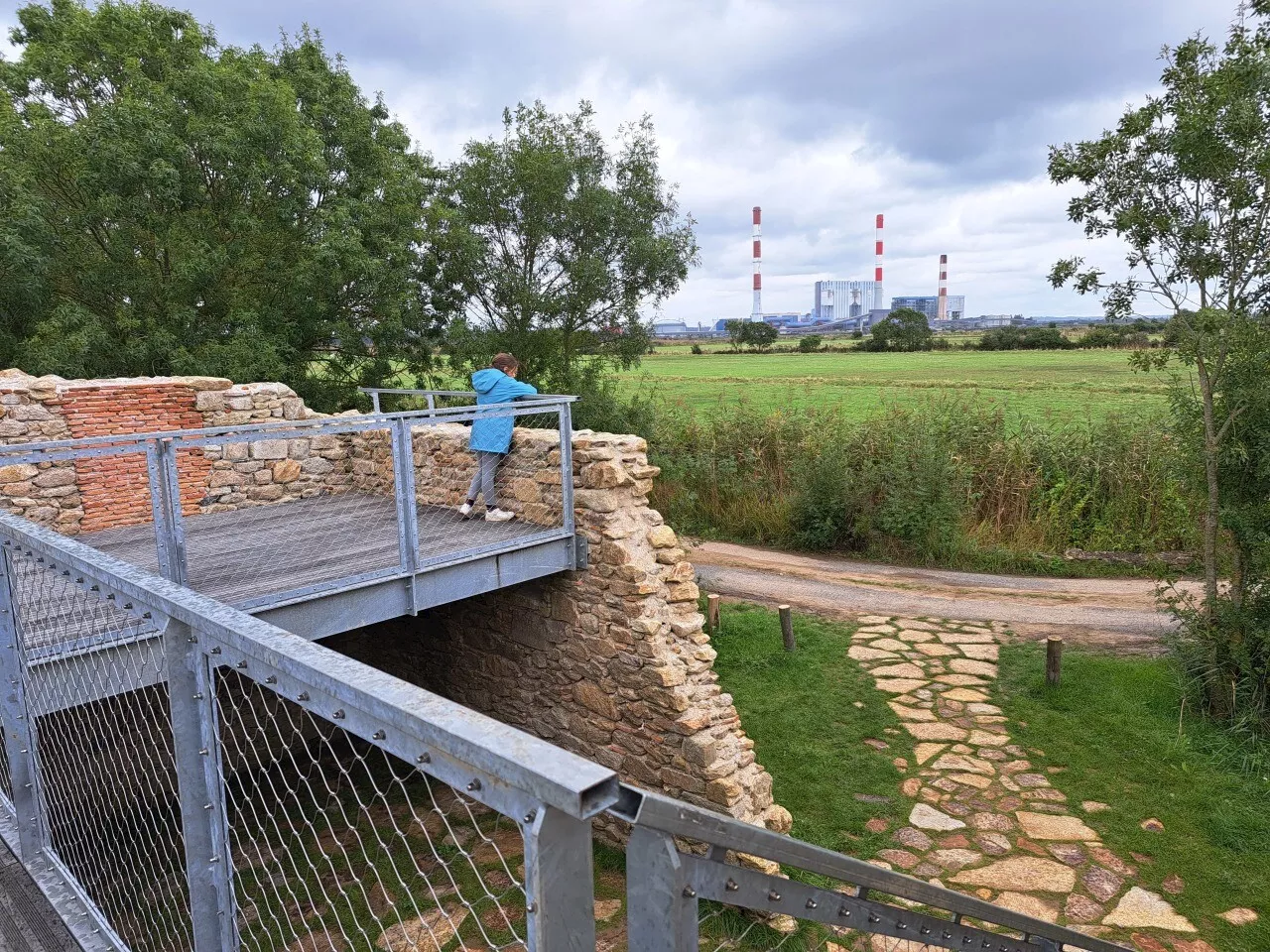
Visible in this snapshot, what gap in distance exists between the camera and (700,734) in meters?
6.70

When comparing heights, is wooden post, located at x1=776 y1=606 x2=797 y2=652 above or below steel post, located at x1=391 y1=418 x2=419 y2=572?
below

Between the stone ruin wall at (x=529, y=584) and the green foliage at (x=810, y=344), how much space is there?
4485 centimetres

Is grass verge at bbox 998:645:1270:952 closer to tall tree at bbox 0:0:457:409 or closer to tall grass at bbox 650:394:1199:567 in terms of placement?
tall grass at bbox 650:394:1199:567

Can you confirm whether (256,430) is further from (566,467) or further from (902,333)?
(902,333)

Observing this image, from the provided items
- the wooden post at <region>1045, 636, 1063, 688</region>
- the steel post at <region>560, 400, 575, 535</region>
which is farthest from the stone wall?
the wooden post at <region>1045, 636, 1063, 688</region>

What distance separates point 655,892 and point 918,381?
96.1 ft

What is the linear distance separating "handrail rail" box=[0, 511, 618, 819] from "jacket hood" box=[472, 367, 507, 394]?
5.98m

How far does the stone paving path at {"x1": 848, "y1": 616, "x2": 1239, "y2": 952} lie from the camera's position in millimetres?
5875

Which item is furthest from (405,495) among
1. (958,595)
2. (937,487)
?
(937,487)

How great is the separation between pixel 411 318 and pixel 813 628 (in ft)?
30.5

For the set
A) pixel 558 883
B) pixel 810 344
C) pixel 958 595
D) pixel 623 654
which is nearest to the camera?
pixel 558 883

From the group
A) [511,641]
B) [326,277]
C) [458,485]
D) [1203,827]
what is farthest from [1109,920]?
[326,277]

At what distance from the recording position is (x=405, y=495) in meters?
6.05

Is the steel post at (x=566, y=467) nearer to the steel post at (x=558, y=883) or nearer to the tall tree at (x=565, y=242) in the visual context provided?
the steel post at (x=558, y=883)
